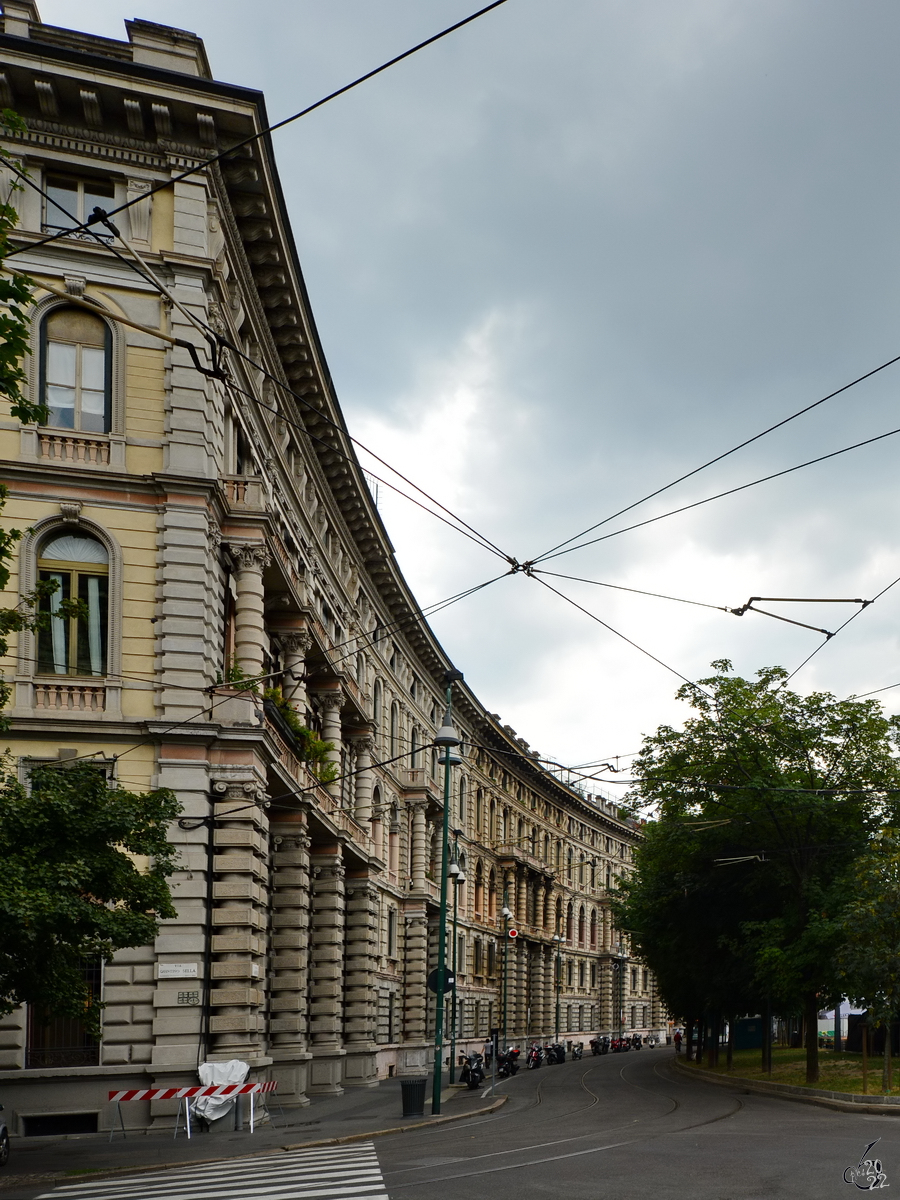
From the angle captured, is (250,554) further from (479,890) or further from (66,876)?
(479,890)

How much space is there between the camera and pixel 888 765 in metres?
40.1

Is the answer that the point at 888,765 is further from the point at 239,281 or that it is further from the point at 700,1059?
the point at 700,1059

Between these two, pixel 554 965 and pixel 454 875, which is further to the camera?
pixel 554 965

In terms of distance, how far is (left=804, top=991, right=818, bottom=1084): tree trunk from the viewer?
38.8 metres

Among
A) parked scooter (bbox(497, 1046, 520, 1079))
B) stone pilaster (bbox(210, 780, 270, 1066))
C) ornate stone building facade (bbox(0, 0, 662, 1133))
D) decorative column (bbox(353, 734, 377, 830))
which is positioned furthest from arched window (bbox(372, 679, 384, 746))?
stone pilaster (bbox(210, 780, 270, 1066))

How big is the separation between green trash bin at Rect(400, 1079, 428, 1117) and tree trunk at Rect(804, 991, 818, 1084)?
1511 cm

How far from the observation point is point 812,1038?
39.8 meters

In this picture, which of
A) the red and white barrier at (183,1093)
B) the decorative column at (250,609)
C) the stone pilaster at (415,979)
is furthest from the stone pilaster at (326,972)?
the stone pilaster at (415,979)

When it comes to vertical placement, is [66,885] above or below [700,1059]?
above

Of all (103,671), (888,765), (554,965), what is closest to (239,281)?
(103,671)

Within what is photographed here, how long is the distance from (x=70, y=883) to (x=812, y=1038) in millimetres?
30071

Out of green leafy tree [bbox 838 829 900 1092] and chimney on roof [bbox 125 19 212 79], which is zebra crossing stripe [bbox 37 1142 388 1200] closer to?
green leafy tree [bbox 838 829 900 1092]

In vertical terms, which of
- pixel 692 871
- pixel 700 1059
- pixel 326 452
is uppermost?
pixel 326 452

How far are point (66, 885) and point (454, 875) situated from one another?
2489cm
